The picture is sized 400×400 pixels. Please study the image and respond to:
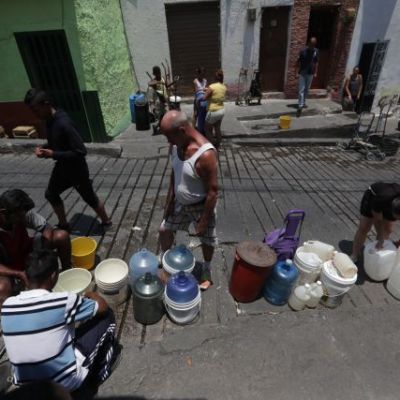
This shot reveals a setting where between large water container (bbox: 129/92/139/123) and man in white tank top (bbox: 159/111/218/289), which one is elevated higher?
man in white tank top (bbox: 159/111/218/289)

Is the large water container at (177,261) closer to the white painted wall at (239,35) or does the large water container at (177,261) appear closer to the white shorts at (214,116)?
the white shorts at (214,116)

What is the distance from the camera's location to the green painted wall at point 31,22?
7258 millimetres

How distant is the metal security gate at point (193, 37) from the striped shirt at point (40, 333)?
40.2 ft

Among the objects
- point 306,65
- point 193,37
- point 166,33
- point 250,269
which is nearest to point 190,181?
point 250,269

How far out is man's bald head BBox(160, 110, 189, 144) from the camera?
2879mm

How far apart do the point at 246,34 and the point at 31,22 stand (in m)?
8.01

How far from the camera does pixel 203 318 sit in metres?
3.56

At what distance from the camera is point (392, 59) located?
1283cm

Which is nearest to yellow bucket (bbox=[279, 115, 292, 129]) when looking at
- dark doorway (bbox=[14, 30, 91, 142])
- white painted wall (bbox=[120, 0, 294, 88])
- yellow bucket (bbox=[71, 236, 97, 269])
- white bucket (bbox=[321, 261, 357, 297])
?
white painted wall (bbox=[120, 0, 294, 88])

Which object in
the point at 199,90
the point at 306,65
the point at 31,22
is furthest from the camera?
the point at 306,65

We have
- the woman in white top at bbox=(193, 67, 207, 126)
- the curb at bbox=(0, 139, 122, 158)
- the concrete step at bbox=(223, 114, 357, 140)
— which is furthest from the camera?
the concrete step at bbox=(223, 114, 357, 140)

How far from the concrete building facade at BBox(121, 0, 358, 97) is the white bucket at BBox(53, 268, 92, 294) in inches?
425

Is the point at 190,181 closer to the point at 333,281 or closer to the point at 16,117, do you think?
the point at 333,281

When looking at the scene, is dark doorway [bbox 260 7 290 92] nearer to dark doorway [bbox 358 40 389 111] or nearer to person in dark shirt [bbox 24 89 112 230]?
dark doorway [bbox 358 40 389 111]
